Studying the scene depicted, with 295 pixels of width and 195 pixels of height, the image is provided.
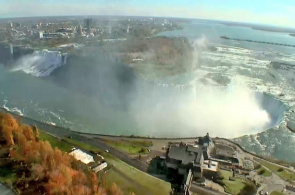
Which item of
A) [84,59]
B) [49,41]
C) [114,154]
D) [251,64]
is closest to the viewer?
[114,154]

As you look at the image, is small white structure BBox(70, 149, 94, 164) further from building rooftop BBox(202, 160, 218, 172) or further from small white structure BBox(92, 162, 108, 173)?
building rooftop BBox(202, 160, 218, 172)

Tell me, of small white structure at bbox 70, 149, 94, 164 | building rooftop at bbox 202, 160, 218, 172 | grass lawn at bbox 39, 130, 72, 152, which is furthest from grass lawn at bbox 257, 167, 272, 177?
grass lawn at bbox 39, 130, 72, 152

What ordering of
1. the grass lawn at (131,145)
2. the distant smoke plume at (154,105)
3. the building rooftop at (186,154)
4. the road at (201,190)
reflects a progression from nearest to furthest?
the road at (201,190)
the building rooftop at (186,154)
the grass lawn at (131,145)
the distant smoke plume at (154,105)

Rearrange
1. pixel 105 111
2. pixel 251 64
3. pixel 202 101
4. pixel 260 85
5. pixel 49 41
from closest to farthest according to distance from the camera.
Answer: pixel 105 111
pixel 202 101
pixel 260 85
pixel 251 64
pixel 49 41

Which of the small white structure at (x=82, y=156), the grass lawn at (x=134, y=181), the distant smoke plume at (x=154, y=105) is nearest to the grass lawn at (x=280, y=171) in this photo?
the distant smoke plume at (x=154, y=105)

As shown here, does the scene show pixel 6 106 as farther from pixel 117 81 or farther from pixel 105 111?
pixel 117 81

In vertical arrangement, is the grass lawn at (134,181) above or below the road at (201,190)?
above

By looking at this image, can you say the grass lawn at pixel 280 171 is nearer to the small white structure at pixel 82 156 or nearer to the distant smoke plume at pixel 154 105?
the distant smoke plume at pixel 154 105

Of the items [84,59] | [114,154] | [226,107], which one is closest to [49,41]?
[84,59]
